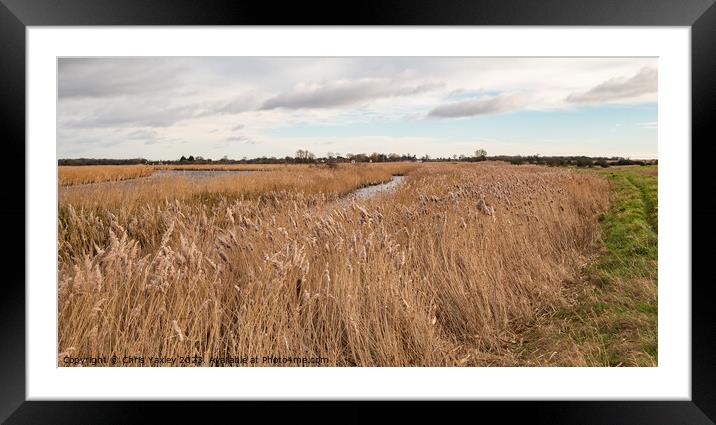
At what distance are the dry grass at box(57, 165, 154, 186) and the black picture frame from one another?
34cm

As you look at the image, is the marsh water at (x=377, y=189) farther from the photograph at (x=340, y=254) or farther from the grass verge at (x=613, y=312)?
the grass verge at (x=613, y=312)

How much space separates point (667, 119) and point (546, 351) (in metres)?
1.73

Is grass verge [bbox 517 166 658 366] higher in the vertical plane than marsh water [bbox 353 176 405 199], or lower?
A: lower

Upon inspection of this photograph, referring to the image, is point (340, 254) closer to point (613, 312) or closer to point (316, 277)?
point (316, 277)

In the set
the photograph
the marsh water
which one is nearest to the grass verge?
the photograph

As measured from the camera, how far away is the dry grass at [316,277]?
9.47ft

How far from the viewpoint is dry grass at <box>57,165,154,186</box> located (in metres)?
3.16

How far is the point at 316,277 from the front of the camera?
3297 mm

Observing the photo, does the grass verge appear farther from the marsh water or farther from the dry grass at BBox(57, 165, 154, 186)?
the dry grass at BBox(57, 165, 154, 186)
